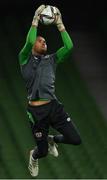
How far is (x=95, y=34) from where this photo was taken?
659 inches

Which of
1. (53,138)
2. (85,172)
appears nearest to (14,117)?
(85,172)

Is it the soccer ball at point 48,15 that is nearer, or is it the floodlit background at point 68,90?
the soccer ball at point 48,15

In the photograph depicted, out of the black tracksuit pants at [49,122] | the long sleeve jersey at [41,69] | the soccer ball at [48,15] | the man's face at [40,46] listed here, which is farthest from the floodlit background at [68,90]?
the soccer ball at [48,15]

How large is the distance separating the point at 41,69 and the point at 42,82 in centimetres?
19

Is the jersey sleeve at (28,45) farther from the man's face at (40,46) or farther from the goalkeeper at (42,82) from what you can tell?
the man's face at (40,46)

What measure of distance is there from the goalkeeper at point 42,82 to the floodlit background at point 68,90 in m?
4.43

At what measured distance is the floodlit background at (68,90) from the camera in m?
15.7

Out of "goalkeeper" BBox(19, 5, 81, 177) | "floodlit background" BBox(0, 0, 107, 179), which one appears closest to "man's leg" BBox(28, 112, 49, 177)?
"goalkeeper" BBox(19, 5, 81, 177)

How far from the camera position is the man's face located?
10891 millimetres

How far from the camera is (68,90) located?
16234 millimetres

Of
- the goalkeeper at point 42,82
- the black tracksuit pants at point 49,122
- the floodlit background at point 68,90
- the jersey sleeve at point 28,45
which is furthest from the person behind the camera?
the floodlit background at point 68,90

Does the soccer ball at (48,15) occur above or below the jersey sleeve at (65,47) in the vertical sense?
above

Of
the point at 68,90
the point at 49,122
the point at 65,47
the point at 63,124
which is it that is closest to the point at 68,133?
the point at 63,124

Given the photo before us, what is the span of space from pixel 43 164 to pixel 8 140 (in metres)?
0.91
